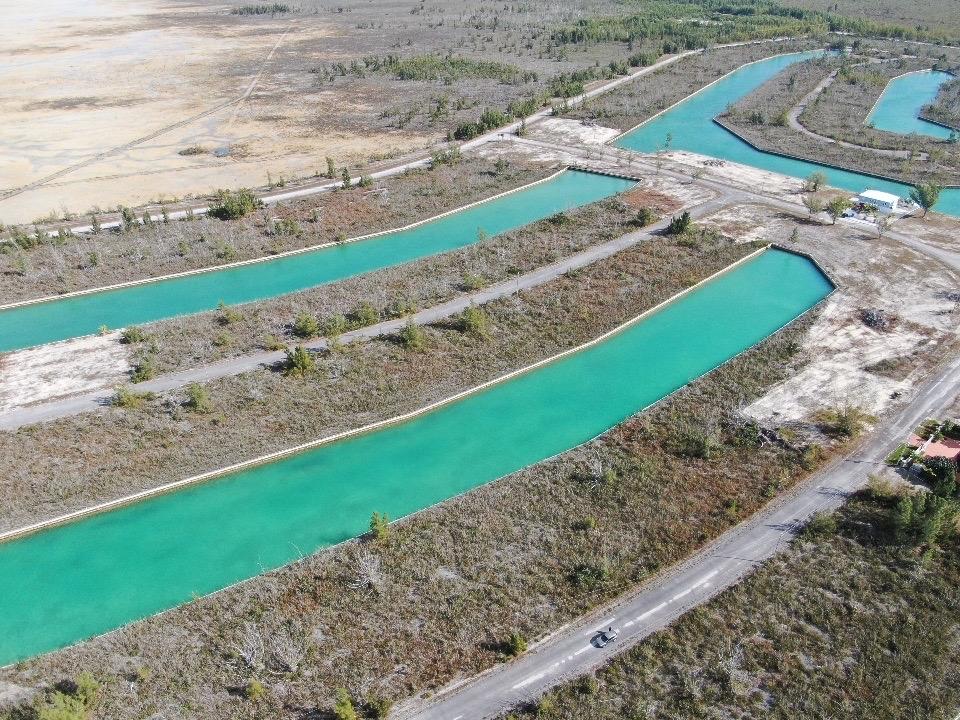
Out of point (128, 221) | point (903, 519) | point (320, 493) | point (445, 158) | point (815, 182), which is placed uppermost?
point (445, 158)

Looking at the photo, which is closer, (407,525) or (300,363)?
(407,525)

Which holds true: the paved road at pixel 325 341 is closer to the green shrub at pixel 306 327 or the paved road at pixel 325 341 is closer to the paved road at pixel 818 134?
the green shrub at pixel 306 327

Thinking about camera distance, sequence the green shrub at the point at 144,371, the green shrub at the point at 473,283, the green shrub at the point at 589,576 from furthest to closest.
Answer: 1. the green shrub at the point at 473,283
2. the green shrub at the point at 144,371
3. the green shrub at the point at 589,576

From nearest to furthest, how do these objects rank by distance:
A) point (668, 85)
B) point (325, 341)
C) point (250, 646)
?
point (250, 646), point (325, 341), point (668, 85)

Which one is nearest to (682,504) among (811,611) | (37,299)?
(811,611)

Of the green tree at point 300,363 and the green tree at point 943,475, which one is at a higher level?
the green tree at point 300,363

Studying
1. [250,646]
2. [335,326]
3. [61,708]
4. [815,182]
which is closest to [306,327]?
[335,326]

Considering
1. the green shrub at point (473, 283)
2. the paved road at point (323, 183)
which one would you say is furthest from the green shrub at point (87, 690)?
the paved road at point (323, 183)

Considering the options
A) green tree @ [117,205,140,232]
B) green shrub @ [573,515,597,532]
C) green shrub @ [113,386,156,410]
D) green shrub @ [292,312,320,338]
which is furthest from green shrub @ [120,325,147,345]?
green shrub @ [573,515,597,532]

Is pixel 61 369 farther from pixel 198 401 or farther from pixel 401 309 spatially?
pixel 401 309
